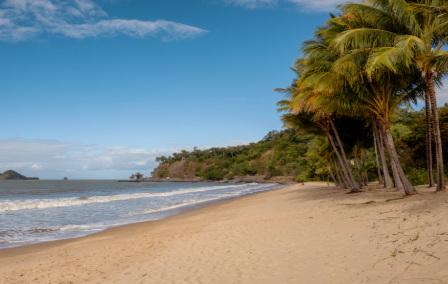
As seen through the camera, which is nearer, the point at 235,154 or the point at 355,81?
the point at 355,81

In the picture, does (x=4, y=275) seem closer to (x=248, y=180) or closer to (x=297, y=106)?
(x=297, y=106)

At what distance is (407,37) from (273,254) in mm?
7914

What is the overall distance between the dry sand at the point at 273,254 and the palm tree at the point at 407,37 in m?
4.24

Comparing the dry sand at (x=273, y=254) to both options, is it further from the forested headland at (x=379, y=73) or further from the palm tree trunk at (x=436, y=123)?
the forested headland at (x=379, y=73)

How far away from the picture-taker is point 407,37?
9742 mm

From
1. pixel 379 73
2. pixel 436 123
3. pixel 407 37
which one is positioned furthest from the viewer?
pixel 379 73

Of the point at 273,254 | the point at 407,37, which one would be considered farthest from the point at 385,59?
the point at 273,254

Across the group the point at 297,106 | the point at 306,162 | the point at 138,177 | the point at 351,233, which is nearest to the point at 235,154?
the point at 138,177

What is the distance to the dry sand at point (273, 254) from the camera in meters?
4.67

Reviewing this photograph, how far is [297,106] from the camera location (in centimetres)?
1595

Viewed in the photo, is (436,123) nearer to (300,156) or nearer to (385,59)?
(385,59)

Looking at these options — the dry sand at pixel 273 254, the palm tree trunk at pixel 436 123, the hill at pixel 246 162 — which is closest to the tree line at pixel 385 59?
the palm tree trunk at pixel 436 123

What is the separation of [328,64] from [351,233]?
33.4 ft

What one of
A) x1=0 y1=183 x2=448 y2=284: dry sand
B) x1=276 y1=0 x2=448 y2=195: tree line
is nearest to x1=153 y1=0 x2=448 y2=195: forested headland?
x1=276 y1=0 x2=448 y2=195: tree line
